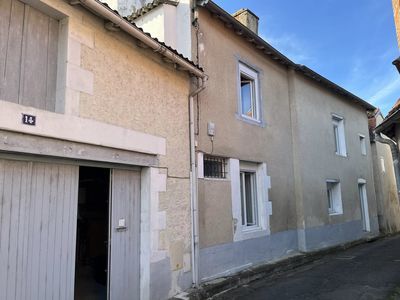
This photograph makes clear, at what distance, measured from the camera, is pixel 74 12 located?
15.3 ft

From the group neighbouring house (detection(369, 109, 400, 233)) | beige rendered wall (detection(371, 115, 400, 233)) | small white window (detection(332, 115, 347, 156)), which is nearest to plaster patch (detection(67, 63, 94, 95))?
small white window (detection(332, 115, 347, 156))

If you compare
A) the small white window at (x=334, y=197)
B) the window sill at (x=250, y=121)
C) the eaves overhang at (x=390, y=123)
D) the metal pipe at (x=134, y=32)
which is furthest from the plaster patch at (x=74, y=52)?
the small white window at (x=334, y=197)

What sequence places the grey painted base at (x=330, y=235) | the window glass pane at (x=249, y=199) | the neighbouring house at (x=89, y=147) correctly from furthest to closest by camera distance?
the grey painted base at (x=330, y=235), the window glass pane at (x=249, y=199), the neighbouring house at (x=89, y=147)

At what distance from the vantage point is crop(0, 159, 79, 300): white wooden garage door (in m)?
3.85

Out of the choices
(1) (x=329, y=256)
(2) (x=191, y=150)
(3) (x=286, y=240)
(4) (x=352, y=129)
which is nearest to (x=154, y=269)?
(2) (x=191, y=150)

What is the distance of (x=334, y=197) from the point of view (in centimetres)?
1267

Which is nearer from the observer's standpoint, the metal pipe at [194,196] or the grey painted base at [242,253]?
the metal pipe at [194,196]

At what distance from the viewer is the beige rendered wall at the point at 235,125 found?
23.9 feet

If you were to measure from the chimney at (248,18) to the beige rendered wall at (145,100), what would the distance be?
5179mm

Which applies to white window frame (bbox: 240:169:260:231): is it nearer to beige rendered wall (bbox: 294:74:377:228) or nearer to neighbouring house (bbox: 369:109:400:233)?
beige rendered wall (bbox: 294:74:377:228)

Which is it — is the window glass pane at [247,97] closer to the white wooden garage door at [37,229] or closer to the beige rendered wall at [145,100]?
the beige rendered wall at [145,100]

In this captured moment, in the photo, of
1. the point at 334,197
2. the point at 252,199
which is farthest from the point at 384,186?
the point at 252,199

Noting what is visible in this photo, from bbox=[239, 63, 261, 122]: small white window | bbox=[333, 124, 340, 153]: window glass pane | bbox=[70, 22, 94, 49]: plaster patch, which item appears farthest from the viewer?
bbox=[333, 124, 340, 153]: window glass pane

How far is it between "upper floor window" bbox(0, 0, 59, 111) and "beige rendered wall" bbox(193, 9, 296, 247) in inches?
129
